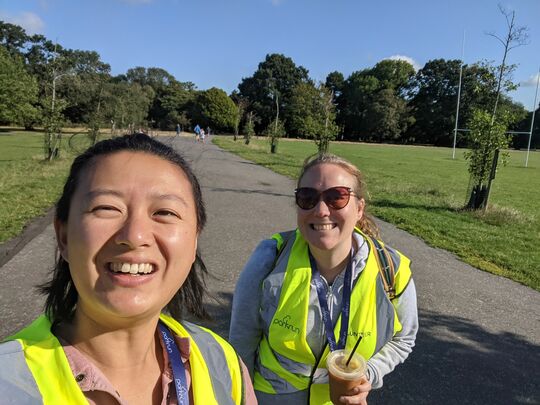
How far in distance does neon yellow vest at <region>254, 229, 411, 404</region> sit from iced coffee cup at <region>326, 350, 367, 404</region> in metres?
0.24

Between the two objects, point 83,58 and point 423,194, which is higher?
point 83,58

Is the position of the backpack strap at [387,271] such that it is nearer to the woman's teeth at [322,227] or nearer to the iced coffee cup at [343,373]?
the woman's teeth at [322,227]

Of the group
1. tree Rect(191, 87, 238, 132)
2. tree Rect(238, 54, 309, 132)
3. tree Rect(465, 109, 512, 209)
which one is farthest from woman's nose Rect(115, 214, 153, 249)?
tree Rect(238, 54, 309, 132)

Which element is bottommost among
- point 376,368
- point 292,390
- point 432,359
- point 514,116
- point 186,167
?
point 432,359

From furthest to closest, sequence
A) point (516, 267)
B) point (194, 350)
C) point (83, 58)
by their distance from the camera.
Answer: point (83, 58) → point (516, 267) → point (194, 350)

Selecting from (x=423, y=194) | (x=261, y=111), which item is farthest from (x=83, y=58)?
(x=423, y=194)

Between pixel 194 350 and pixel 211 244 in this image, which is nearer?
pixel 194 350

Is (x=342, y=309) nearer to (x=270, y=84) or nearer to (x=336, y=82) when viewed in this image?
(x=270, y=84)

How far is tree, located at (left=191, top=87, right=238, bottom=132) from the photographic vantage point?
219ft

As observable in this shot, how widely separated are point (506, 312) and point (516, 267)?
2.16 meters

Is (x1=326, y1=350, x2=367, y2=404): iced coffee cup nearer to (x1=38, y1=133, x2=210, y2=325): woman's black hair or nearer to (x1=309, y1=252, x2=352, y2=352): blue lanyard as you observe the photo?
(x1=309, y1=252, x2=352, y2=352): blue lanyard

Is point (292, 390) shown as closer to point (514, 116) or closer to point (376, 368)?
point (376, 368)

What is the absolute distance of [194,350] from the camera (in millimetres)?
1322

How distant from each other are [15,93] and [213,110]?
101 ft
